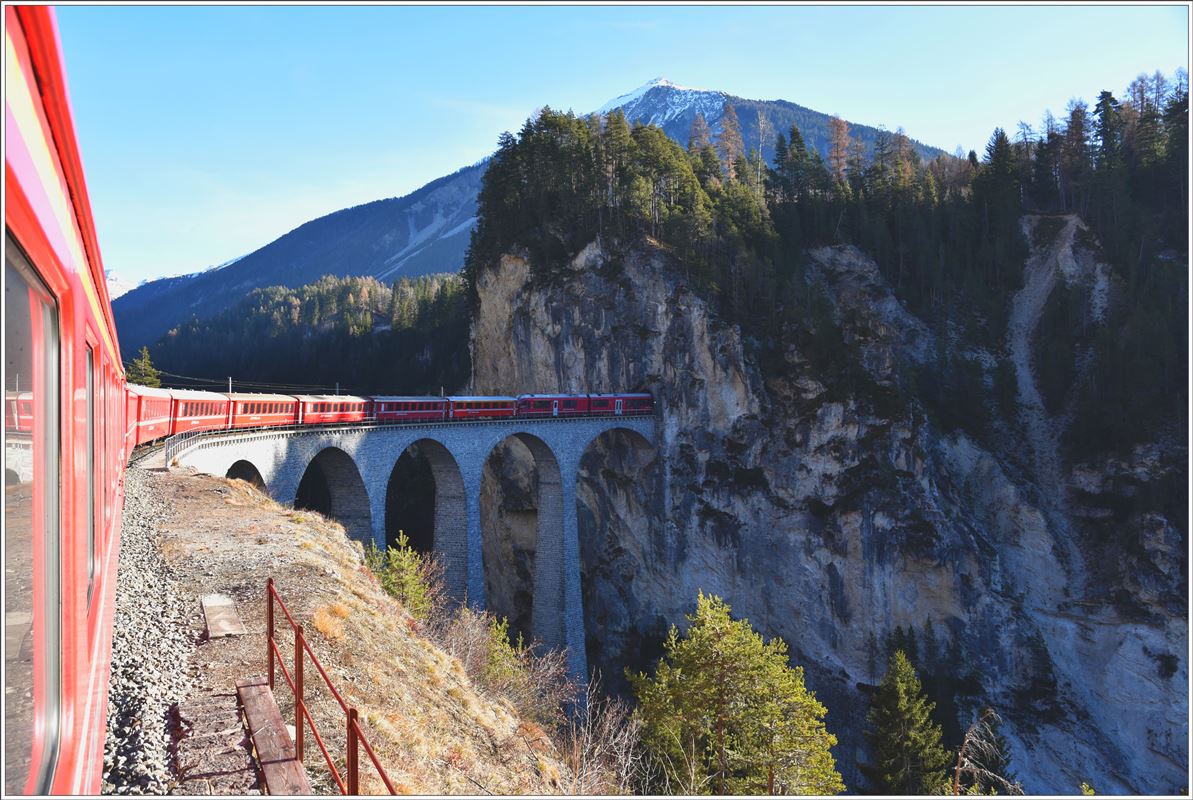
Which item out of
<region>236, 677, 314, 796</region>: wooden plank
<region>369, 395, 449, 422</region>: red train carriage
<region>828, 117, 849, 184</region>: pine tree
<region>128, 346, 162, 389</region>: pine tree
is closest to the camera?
<region>236, 677, 314, 796</region>: wooden plank

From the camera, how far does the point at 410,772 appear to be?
6191 mm

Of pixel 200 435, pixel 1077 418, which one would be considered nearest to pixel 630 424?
pixel 200 435

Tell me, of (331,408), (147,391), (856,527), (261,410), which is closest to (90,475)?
(147,391)

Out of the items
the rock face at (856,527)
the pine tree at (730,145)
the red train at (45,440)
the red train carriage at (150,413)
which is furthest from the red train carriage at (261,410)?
the pine tree at (730,145)

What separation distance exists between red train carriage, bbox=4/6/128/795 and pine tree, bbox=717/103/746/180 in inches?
2130

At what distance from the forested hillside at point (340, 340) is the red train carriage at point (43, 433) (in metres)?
55.1

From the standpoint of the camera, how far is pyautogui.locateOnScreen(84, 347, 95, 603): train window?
342cm

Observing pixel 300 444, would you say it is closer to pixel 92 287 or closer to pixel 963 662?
pixel 92 287

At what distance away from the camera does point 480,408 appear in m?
30.5

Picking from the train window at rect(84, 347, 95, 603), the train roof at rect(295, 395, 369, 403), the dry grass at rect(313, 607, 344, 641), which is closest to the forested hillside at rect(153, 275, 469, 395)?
the train roof at rect(295, 395, 369, 403)

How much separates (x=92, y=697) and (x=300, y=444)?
20.9 metres

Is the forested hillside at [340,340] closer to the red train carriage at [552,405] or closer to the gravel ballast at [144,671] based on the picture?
the red train carriage at [552,405]

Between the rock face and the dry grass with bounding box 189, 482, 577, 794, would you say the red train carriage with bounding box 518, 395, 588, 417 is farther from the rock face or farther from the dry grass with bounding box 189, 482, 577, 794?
the dry grass with bounding box 189, 482, 577, 794

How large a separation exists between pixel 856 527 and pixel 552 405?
1599 cm
